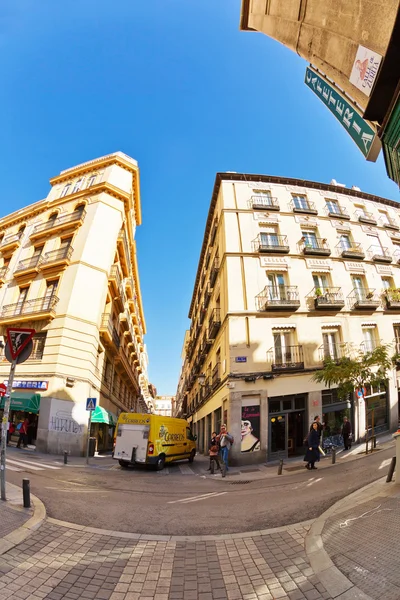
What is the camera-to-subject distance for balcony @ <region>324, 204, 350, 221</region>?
21297 mm

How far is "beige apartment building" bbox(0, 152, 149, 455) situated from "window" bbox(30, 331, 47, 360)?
62 millimetres

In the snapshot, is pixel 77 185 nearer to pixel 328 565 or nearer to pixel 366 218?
pixel 366 218

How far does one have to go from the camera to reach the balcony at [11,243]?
23672 millimetres

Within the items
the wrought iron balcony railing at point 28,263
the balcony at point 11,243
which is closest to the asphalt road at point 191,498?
the wrought iron balcony railing at point 28,263

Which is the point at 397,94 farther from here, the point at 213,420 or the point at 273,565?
the point at 213,420

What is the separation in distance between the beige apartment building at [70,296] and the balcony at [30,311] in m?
0.07

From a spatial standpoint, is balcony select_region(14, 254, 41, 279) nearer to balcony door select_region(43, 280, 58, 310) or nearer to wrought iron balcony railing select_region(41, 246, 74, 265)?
wrought iron balcony railing select_region(41, 246, 74, 265)

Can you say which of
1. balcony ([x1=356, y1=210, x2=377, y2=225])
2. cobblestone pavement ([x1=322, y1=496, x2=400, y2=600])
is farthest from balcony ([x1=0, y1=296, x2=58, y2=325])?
balcony ([x1=356, y1=210, x2=377, y2=225])

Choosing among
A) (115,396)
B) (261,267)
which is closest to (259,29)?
(261,267)

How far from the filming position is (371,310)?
19.2 meters

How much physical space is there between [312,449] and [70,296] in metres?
15.3

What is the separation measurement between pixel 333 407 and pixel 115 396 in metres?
17.9

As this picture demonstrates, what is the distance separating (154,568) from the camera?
11.9ft

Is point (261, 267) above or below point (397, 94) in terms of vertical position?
above
